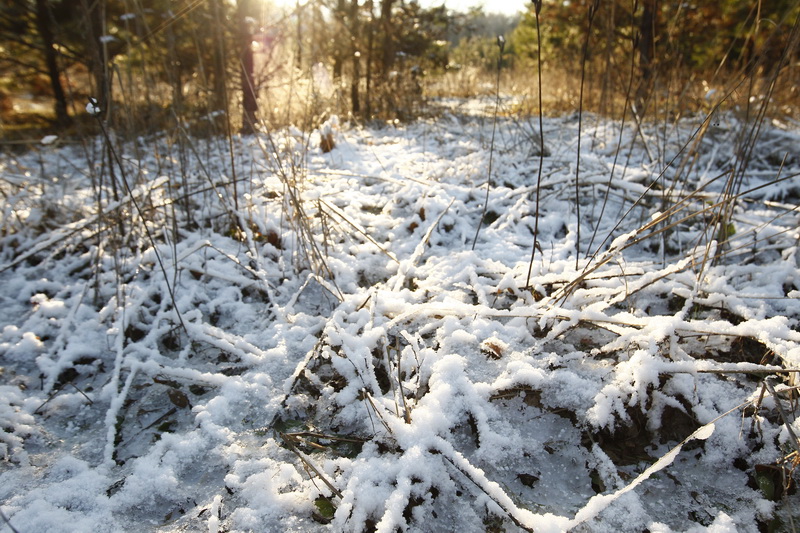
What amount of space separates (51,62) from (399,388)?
27.4 ft

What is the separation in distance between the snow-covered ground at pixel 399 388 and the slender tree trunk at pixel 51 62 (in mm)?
5798

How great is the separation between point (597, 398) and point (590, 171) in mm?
2034

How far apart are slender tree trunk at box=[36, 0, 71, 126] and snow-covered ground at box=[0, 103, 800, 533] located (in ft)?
19.0

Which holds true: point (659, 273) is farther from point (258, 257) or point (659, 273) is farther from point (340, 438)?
point (258, 257)

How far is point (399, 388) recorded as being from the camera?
1.17 metres

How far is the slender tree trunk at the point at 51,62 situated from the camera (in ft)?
19.9

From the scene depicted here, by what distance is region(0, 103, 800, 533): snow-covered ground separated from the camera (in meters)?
0.90

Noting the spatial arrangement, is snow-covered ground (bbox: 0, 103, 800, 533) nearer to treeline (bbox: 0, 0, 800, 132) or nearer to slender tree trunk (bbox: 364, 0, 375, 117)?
treeline (bbox: 0, 0, 800, 132)

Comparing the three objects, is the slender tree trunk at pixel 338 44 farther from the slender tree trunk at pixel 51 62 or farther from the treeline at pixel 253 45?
the slender tree trunk at pixel 51 62

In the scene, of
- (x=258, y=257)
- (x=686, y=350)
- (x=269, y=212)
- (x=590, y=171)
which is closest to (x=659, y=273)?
(x=686, y=350)

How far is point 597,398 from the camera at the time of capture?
105cm

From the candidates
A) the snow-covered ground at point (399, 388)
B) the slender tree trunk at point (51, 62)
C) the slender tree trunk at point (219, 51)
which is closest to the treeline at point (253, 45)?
the slender tree trunk at point (51, 62)

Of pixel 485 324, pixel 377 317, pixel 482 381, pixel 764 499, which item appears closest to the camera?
pixel 764 499

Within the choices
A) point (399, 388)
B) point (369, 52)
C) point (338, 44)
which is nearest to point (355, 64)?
point (369, 52)
